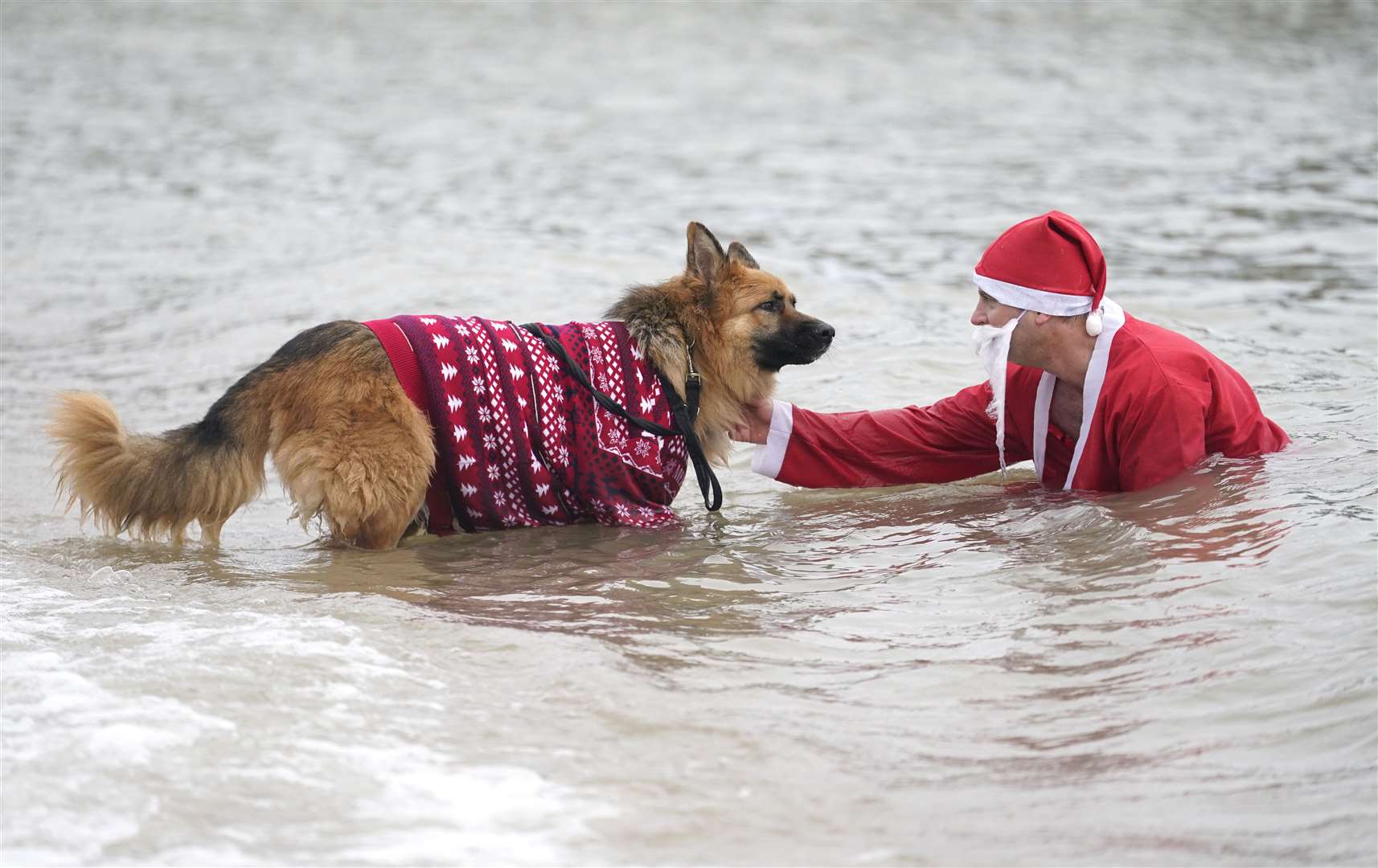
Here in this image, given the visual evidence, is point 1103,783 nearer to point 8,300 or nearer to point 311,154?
point 8,300

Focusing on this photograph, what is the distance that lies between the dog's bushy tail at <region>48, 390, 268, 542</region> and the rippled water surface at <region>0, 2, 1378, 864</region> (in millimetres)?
251

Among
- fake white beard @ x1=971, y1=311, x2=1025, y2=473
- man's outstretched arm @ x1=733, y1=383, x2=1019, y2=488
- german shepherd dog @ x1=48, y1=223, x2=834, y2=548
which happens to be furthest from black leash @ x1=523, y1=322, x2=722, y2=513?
fake white beard @ x1=971, y1=311, x2=1025, y2=473

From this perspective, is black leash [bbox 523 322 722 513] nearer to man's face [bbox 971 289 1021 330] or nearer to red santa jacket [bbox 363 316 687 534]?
red santa jacket [bbox 363 316 687 534]

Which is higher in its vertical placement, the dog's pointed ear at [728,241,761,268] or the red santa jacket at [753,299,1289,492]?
the dog's pointed ear at [728,241,761,268]

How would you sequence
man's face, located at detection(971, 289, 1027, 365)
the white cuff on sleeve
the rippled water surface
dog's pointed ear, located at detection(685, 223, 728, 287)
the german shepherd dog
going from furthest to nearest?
the white cuff on sleeve, dog's pointed ear, located at detection(685, 223, 728, 287), man's face, located at detection(971, 289, 1027, 365), the german shepherd dog, the rippled water surface

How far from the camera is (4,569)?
518 centimetres

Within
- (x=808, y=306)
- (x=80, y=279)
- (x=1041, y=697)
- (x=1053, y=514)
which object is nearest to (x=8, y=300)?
(x=80, y=279)

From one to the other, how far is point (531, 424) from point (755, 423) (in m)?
1.21

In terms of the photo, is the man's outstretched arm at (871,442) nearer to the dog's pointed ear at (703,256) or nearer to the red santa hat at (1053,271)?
the dog's pointed ear at (703,256)

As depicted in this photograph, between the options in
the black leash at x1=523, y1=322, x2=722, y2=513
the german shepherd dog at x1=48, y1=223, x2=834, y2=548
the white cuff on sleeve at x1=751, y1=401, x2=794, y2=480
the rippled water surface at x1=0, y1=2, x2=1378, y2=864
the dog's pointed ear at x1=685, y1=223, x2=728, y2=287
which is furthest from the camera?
the white cuff on sleeve at x1=751, y1=401, x2=794, y2=480

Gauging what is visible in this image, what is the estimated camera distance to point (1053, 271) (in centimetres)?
521

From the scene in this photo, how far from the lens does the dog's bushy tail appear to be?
5176 millimetres

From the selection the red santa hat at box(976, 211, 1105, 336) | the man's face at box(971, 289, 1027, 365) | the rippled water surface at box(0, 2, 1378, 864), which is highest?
the red santa hat at box(976, 211, 1105, 336)

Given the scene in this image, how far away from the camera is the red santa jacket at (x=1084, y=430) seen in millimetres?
5207
